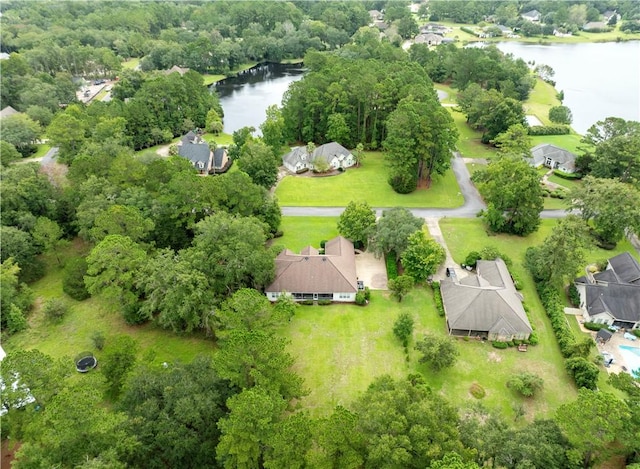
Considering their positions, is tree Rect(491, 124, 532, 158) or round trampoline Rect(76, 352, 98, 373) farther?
tree Rect(491, 124, 532, 158)

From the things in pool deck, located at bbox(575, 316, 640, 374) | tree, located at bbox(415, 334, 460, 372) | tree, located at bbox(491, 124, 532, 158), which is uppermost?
tree, located at bbox(491, 124, 532, 158)

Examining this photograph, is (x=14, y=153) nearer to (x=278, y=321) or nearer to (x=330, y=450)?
(x=278, y=321)

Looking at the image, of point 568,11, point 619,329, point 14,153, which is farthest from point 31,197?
point 568,11

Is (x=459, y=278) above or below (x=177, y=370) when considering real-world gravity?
below

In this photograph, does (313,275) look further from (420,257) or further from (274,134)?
(274,134)

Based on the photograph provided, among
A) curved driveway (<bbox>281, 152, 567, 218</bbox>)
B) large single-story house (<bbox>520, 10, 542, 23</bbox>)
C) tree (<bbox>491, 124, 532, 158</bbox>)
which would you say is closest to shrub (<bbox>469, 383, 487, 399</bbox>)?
curved driveway (<bbox>281, 152, 567, 218</bbox>)

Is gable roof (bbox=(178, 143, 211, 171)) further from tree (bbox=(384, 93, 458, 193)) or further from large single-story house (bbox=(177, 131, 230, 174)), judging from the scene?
tree (bbox=(384, 93, 458, 193))
